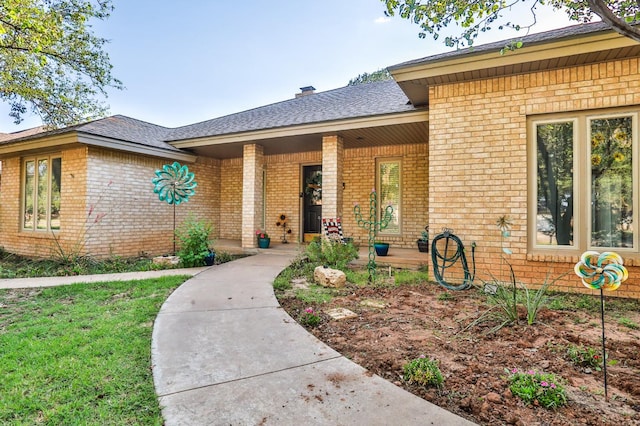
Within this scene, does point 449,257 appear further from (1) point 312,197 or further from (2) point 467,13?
(1) point 312,197

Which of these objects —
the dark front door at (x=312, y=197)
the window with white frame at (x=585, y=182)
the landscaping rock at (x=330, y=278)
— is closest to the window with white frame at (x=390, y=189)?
the dark front door at (x=312, y=197)

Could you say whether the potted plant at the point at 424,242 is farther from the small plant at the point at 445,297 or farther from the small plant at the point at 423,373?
the small plant at the point at 423,373

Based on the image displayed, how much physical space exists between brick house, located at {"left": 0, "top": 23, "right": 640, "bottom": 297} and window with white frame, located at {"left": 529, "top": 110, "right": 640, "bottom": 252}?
0.06 feet

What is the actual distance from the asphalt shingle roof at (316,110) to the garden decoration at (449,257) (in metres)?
2.67

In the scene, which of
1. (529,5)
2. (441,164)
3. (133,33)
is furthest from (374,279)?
(133,33)

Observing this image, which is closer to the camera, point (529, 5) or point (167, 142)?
point (529, 5)

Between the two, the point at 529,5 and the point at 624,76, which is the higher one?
the point at 529,5

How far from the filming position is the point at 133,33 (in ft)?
37.7

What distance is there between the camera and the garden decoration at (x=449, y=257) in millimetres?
4693

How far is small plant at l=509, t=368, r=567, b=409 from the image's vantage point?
1773 millimetres

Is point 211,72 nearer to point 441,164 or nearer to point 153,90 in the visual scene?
point 153,90

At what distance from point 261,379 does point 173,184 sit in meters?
6.28

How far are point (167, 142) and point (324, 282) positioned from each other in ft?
21.1

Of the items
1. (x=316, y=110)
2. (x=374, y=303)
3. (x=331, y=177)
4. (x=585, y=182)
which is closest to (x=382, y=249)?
(x=331, y=177)
